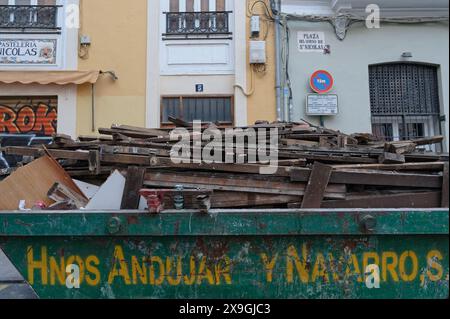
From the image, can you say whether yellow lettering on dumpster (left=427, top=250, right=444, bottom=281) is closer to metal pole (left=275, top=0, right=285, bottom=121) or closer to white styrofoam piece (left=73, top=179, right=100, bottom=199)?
white styrofoam piece (left=73, top=179, right=100, bottom=199)

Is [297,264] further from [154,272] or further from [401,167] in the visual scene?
[401,167]

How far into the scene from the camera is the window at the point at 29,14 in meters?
9.18

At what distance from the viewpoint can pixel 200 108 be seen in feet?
30.5

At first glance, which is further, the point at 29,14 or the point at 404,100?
the point at 404,100

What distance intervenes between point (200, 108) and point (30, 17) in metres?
4.49

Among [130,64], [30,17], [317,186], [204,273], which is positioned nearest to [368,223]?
[317,186]

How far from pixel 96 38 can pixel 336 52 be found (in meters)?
5.63

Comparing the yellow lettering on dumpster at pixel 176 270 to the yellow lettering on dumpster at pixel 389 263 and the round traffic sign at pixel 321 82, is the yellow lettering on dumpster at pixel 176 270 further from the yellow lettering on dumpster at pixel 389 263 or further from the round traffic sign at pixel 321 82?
the round traffic sign at pixel 321 82

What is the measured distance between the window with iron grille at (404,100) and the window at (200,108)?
3484 millimetres

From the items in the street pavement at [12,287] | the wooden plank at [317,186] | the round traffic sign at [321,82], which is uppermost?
the round traffic sign at [321,82]

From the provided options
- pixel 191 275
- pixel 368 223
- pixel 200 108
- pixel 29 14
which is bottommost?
pixel 191 275

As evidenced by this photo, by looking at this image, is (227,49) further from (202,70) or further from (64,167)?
(64,167)

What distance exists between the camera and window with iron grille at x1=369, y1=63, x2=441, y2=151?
951 centimetres

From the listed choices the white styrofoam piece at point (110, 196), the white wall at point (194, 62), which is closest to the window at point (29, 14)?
the white wall at point (194, 62)
